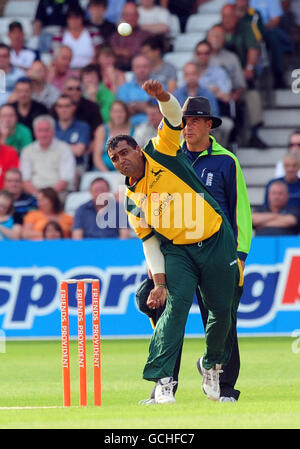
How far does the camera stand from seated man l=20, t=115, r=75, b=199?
60.2 ft

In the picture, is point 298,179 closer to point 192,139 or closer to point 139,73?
point 139,73

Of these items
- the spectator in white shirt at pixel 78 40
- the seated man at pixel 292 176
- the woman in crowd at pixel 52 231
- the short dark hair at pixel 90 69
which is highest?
the spectator in white shirt at pixel 78 40

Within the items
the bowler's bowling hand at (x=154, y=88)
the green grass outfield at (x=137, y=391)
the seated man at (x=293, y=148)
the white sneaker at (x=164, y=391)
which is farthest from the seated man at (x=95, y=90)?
the bowler's bowling hand at (x=154, y=88)

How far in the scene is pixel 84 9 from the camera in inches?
843

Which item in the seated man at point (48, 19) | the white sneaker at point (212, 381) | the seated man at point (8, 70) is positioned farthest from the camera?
the seated man at point (48, 19)

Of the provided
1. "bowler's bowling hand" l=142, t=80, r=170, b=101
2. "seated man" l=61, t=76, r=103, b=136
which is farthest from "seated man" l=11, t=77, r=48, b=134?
"bowler's bowling hand" l=142, t=80, r=170, b=101

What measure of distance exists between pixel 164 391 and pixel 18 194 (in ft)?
29.0

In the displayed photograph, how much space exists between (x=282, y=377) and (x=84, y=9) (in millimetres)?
11065

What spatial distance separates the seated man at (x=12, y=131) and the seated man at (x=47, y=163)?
534 millimetres

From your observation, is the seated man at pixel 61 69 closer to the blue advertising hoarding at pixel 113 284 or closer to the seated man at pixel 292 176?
the seated man at pixel 292 176

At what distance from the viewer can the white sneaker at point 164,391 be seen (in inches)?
366

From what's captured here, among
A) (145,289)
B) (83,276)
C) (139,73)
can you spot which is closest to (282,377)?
(145,289)

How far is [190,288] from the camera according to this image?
30.5 ft

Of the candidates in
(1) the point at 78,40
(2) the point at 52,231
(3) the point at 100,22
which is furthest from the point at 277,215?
(3) the point at 100,22
